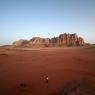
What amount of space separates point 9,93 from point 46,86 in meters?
2.90

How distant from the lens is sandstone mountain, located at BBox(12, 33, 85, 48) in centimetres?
8909

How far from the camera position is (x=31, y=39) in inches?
4060

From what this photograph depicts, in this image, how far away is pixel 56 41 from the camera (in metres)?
95.1

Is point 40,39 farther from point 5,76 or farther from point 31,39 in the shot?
point 5,76

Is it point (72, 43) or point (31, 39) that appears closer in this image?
point (72, 43)

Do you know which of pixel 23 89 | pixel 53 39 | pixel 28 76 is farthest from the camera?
pixel 53 39

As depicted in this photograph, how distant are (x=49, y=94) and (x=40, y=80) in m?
3.14

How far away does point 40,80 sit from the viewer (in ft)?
44.9

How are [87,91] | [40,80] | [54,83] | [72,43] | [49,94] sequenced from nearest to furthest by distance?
[87,91] < [49,94] < [54,83] < [40,80] < [72,43]

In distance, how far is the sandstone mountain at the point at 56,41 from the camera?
89.1 m

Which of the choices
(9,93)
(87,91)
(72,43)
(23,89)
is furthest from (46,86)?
(72,43)

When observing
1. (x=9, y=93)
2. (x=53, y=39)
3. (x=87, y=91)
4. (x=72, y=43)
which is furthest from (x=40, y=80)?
(x=53, y=39)

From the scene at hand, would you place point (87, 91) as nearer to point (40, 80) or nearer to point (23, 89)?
point (23, 89)

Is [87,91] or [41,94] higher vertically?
[87,91]
